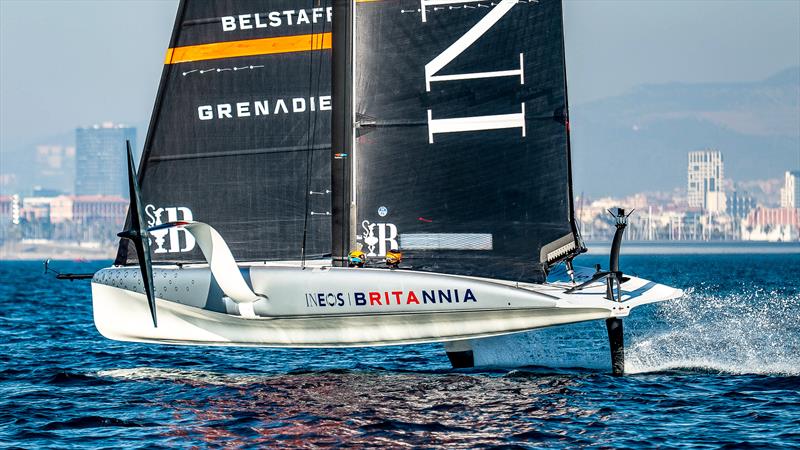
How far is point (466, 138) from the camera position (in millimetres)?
18375

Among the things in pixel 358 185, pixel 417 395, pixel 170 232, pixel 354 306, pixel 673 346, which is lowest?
pixel 417 395

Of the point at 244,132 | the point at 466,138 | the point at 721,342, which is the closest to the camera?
the point at 466,138

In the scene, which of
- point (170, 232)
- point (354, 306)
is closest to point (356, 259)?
point (354, 306)

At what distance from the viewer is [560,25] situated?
719 inches

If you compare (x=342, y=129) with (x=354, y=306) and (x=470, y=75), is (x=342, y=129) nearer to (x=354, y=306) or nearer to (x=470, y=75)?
(x=470, y=75)

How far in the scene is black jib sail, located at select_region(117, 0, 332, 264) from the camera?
19500 mm

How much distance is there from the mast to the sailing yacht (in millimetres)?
26

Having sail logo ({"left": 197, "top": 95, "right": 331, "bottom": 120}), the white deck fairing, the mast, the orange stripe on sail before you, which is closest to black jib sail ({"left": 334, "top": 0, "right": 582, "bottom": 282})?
the mast

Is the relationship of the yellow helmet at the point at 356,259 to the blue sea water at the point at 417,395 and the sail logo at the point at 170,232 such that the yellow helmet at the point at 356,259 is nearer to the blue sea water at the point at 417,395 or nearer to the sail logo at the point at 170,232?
the blue sea water at the point at 417,395

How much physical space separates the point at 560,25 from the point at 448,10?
5.37ft

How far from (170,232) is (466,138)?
5012mm

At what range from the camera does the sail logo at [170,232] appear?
1977cm

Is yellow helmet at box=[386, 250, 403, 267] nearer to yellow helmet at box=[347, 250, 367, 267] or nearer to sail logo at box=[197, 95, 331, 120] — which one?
yellow helmet at box=[347, 250, 367, 267]

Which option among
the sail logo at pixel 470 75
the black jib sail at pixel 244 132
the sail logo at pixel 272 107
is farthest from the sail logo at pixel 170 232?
the sail logo at pixel 470 75
